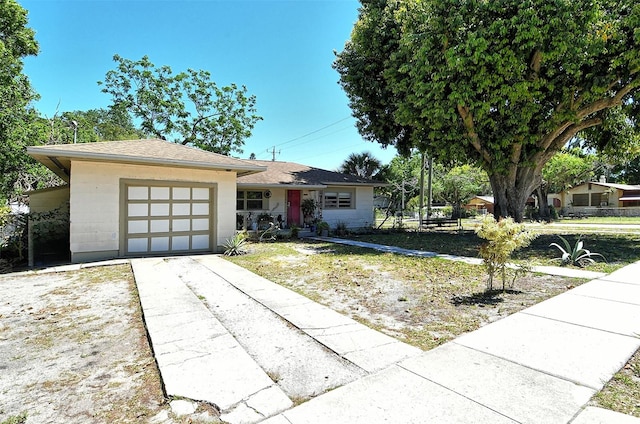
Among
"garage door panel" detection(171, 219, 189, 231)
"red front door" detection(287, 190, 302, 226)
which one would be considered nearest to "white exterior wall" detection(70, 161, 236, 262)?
"garage door panel" detection(171, 219, 189, 231)

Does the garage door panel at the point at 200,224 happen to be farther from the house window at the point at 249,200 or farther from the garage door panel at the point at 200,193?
the house window at the point at 249,200

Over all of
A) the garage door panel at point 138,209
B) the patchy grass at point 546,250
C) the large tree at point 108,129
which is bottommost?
the patchy grass at point 546,250

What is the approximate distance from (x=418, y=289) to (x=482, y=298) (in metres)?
1.15

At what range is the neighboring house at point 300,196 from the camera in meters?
16.3

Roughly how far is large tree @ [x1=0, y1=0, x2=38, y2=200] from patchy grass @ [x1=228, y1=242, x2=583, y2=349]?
14.1 m

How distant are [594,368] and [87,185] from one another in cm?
1090

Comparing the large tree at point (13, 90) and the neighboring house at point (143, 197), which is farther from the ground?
the large tree at point (13, 90)

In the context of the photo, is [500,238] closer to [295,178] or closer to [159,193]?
[159,193]

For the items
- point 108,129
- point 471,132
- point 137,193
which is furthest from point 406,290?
point 108,129

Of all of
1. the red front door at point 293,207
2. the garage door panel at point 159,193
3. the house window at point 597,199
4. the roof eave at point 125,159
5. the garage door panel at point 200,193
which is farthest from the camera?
the house window at point 597,199

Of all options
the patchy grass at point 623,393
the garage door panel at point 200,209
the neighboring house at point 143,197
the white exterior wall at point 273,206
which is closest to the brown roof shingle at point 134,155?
the neighboring house at point 143,197

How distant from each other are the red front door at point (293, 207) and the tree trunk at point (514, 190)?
9.87 metres

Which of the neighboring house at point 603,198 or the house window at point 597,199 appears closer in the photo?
the neighboring house at point 603,198

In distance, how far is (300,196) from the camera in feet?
59.6
